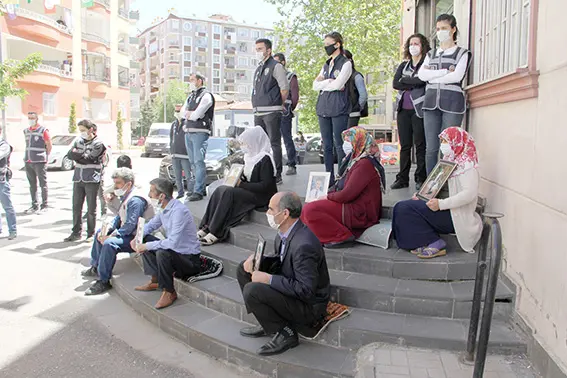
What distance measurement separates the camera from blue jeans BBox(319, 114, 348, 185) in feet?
22.1

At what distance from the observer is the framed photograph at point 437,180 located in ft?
14.3

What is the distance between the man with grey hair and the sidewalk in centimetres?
322

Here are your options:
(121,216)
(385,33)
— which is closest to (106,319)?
(121,216)

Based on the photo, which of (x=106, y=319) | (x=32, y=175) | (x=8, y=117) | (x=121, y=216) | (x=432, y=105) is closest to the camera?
(x=106, y=319)

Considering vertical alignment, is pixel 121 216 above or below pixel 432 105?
below

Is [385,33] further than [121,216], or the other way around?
[385,33]

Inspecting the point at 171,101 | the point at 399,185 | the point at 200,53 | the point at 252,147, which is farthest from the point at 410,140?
the point at 200,53

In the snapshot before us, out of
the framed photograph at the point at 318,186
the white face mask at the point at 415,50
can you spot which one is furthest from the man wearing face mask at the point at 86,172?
the white face mask at the point at 415,50

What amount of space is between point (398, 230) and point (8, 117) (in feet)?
90.0

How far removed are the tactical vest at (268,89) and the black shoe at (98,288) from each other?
3.22 metres

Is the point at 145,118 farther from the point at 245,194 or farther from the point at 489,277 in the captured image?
the point at 489,277

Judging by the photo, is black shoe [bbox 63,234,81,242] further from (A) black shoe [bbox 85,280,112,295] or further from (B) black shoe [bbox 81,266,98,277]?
(A) black shoe [bbox 85,280,112,295]

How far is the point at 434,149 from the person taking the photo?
221 inches

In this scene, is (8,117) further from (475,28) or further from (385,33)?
(475,28)
